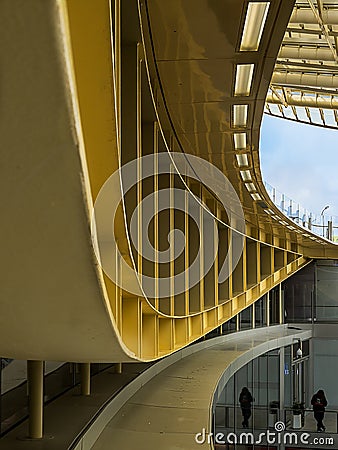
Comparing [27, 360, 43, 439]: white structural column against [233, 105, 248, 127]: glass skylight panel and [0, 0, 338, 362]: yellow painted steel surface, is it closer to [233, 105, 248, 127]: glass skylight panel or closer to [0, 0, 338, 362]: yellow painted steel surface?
[0, 0, 338, 362]: yellow painted steel surface

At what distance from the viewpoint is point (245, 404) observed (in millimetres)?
24500

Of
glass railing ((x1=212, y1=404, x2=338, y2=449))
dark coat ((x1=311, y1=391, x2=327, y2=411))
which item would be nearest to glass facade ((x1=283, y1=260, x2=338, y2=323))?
dark coat ((x1=311, y1=391, x2=327, y2=411))

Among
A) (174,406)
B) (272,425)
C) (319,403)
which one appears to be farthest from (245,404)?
(174,406)

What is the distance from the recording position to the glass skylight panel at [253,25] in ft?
19.1

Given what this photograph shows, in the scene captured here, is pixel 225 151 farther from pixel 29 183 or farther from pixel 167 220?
pixel 29 183

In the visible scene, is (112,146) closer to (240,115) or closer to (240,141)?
(240,115)

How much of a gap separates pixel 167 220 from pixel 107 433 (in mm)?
3447

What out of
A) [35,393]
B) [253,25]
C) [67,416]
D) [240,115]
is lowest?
[67,416]

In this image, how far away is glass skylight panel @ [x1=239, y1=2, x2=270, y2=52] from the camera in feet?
19.1

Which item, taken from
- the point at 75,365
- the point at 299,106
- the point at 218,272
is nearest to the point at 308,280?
the point at 299,106

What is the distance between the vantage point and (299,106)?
136 feet

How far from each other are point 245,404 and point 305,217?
8529 mm

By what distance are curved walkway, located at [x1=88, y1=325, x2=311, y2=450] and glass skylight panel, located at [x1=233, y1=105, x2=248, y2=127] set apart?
4604mm

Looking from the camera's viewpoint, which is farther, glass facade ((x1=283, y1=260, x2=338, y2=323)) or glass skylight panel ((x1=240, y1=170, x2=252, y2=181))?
glass facade ((x1=283, y1=260, x2=338, y2=323))
